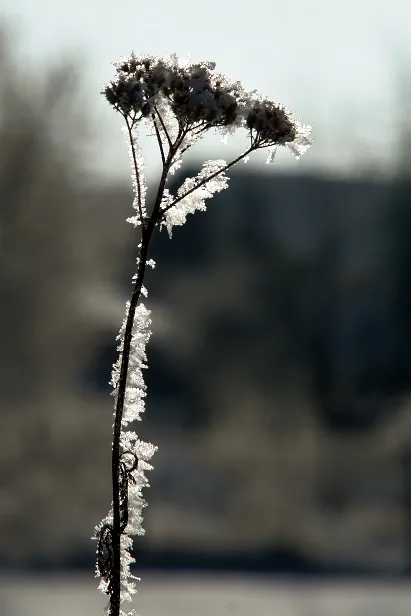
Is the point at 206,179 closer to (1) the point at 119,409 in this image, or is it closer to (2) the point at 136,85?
(2) the point at 136,85

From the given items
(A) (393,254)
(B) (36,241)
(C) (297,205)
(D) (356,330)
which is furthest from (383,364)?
(B) (36,241)

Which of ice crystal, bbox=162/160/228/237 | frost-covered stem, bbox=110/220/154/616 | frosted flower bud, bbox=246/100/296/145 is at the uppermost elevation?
frosted flower bud, bbox=246/100/296/145

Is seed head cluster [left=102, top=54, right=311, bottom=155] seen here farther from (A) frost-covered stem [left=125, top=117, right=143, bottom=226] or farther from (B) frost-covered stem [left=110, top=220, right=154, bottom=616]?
(B) frost-covered stem [left=110, top=220, right=154, bottom=616]

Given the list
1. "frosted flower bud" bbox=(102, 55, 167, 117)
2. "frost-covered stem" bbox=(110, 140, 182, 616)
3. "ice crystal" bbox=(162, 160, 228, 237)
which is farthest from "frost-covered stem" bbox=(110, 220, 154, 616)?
"frosted flower bud" bbox=(102, 55, 167, 117)

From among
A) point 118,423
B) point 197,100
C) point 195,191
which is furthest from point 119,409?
point 197,100

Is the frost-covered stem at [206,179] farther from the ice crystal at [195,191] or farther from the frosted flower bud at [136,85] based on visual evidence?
the frosted flower bud at [136,85]

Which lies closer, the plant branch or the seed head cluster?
the seed head cluster

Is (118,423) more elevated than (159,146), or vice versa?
(159,146)

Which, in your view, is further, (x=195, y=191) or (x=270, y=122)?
(x=195, y=191)
